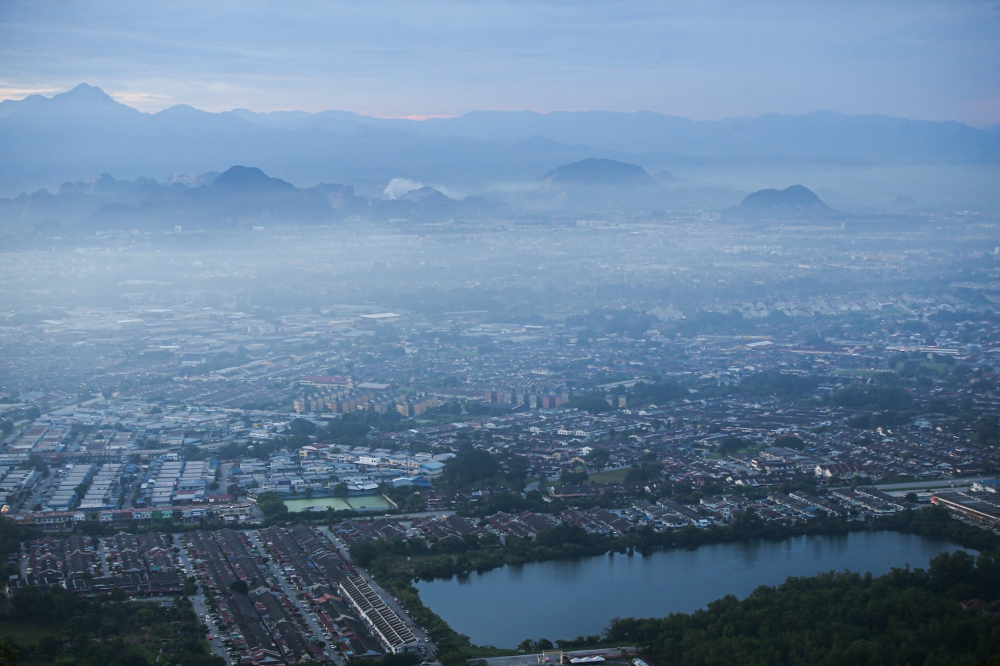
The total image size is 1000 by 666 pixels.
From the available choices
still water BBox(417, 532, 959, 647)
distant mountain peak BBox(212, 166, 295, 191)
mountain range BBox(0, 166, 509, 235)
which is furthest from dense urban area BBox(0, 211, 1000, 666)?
distant mountain peak BBox(212, 166, 295, 191)

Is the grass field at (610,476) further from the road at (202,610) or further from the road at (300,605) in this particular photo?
the road at (202,610)

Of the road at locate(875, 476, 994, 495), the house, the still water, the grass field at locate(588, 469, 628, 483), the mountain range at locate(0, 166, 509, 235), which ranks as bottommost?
the still water

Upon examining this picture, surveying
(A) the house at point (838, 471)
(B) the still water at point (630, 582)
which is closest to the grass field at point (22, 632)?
(B) the still water at point (630, 582)

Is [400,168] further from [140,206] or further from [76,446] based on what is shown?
[76,446]

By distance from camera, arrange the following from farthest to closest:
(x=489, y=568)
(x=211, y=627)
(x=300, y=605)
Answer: (x=489, y=568) < (x=300, y=605) < (x=211, y=627)

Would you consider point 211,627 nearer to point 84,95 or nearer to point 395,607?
point 395,607

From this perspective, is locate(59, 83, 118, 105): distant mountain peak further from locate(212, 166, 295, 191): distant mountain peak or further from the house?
the house

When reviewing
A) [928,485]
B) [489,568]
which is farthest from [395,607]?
[928,485]
